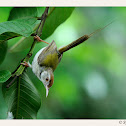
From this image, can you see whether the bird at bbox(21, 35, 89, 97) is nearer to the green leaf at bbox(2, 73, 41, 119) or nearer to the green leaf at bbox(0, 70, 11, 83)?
the green leaf at bbox(2, 73, 41, 119)

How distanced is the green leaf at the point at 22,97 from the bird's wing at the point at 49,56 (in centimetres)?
34

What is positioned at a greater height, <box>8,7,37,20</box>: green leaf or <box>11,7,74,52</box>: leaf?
<box>8,7,37,20</box>: green leaf

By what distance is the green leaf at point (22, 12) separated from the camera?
1480 mm

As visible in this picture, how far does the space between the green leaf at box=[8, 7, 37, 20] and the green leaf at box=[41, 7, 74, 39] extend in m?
0.12

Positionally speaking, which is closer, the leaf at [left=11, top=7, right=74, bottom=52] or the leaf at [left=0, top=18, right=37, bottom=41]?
the leaf at [left=0, top=18, right=37, bottom=41]

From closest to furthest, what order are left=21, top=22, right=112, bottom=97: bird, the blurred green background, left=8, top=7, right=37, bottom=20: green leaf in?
1. left=8, top=7, right=37, bottom=20: green leaf
2. left=21, top=22, right=112, bottom=97: bird
3. the blurred green background

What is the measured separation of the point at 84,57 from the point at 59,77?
0.45m

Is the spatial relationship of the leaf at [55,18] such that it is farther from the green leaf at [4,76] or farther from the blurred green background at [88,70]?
the blurred green background at [88,70]

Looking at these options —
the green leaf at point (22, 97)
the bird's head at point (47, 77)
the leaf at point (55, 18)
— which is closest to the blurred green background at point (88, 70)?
the bird's head at point (47, 77)

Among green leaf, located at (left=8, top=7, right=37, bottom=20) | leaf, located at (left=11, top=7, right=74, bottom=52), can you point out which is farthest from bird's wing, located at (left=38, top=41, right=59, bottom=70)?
green leaf, located at (left=8, top=7, right=37, bottom=20)

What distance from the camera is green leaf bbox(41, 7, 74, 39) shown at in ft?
4.86

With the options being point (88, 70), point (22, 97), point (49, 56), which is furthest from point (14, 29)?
point (88, 70)

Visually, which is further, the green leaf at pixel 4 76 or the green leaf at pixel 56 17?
the green leaf at pixel 56 17

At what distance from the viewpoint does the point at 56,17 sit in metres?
1.48
